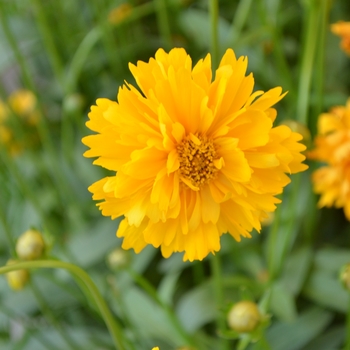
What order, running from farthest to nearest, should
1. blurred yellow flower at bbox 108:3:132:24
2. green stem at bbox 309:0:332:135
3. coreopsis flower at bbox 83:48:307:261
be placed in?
blurred yellow flower at bbox 108:3:132:24, green stem at bbox 309:0:332:135, coreopsis flower at bbox 83:48:307:261

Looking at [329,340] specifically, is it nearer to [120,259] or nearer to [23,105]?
[120,259]

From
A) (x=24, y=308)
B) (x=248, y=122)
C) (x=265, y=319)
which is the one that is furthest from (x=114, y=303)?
(x=248, y=122)

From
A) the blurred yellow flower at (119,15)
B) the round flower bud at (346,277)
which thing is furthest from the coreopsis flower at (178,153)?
the blurred yellow flower at (119,15)

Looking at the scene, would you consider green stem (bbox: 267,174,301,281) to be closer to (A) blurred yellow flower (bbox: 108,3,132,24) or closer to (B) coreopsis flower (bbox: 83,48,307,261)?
(B) coreopsis flower (bbox: 83,48,307,261)

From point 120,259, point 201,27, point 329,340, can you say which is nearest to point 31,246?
point 120,259

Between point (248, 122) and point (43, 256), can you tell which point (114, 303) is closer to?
point (43, 256)

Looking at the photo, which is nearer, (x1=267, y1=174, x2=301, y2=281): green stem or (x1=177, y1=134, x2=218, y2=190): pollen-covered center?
(x1=177, y1=134, x2=218, y2=190): pollen-covered center

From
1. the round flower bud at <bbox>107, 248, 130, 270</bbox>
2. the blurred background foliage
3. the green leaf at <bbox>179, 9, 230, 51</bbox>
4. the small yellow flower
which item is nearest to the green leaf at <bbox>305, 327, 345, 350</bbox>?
the blurred background foliage

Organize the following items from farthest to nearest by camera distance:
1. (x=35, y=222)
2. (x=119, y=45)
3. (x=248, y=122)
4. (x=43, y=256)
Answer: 1. (x=119, y=45)
2. (x=35, y=222)
3. (x=43, y=256)
4. (x=248, y=122)
